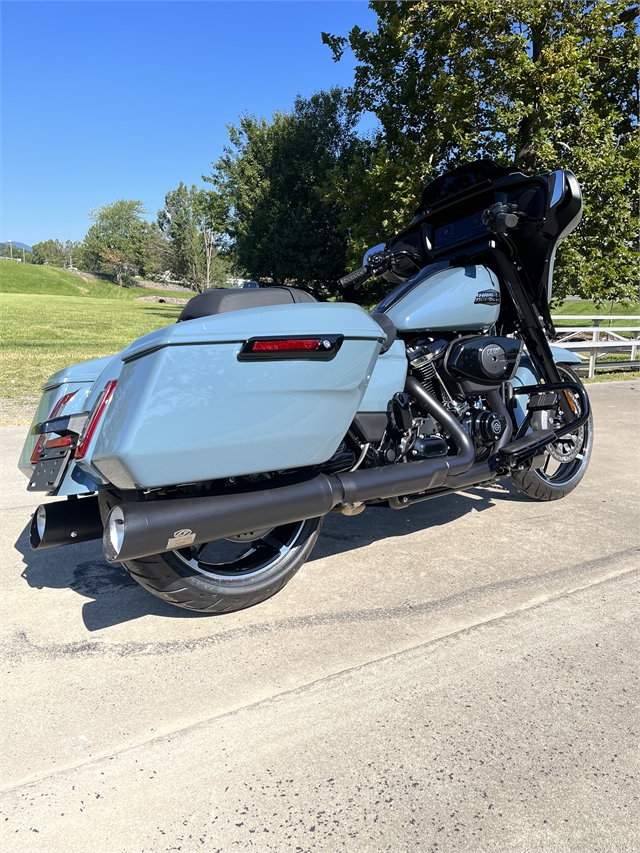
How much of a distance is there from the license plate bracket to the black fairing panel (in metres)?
2.37

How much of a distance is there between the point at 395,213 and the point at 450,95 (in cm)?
224

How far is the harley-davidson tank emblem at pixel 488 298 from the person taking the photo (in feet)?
11.3

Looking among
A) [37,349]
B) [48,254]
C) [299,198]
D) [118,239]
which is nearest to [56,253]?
[48,254]

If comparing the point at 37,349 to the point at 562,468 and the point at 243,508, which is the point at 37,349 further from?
the point at 243,508

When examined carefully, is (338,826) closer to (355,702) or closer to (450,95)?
(355,702)

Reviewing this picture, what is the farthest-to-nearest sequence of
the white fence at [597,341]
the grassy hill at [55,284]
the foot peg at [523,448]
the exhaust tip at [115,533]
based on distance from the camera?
the grassy hill at [55,284], the white fence at [597,341], the foot peg at [523,448], the exhaust tip at [115,533]

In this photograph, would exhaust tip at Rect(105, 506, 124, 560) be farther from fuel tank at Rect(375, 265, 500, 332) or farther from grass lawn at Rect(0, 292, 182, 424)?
grass lawn at Rect(0, 292, 182, 424)

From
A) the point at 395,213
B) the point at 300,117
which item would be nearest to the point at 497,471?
the point at 395,213

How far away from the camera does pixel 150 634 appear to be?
2.62m

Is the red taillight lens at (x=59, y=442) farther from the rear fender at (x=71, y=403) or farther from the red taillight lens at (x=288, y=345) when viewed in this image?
the red taillight lens at (x=288, y=345)

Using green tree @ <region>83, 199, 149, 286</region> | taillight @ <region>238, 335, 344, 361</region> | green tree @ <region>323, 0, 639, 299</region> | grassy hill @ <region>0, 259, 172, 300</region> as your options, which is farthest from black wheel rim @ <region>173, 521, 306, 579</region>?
green tree @ <region>83, 199, 149, 286</region>

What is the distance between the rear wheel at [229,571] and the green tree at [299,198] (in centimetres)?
2371

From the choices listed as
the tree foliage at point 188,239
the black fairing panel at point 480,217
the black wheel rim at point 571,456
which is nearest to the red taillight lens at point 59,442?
the black fairing panel at point 480,217

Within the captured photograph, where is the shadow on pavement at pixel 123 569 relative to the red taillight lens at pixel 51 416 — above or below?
below
